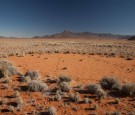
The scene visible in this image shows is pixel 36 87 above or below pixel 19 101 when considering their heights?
above

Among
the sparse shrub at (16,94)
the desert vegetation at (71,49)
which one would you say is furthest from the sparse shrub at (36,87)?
the desert vegetation at (71,49)

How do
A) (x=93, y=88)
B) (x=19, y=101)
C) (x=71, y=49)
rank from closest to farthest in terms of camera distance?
(x=19, y=101), (x=93, y=88), (x=71, y=49)

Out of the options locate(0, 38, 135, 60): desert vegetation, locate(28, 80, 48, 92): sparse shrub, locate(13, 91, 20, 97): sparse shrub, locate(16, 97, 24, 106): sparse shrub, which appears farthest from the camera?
locate(0, 38, 135, 60): desert vegetation

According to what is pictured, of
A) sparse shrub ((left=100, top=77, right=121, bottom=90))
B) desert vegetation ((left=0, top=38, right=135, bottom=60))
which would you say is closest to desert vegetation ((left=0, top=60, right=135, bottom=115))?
sparse shrub ((left=100, top=77, right=121, bottom=90))

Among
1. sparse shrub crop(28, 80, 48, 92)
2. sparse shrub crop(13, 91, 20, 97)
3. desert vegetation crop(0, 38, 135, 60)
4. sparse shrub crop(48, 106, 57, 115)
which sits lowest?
sparse shrub crop(48, 106, 57, 115)

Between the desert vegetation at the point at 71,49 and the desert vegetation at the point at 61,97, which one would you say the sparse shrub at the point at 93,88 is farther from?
the desert vegetation at the point at 71,49

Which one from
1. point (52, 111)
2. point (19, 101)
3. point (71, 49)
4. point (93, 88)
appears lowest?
point (52, 111)

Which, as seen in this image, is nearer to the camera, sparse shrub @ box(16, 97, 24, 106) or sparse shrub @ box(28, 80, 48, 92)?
sparse shrub @ box(16, 97, 24, 106)

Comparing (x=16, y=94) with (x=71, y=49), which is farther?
(x=71, y=49)

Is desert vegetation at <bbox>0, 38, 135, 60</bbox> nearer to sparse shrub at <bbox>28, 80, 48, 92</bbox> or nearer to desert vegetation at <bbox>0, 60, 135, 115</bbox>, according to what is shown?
desert vegetation at <bbox>0, 60, 135, 115</bbox>

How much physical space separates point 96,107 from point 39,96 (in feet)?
9.61

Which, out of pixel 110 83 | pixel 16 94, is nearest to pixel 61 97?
pixel 16 94

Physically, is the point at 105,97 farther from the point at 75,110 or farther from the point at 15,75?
the point at 15,75

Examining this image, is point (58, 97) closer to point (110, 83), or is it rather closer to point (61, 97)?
point (61, 97)
